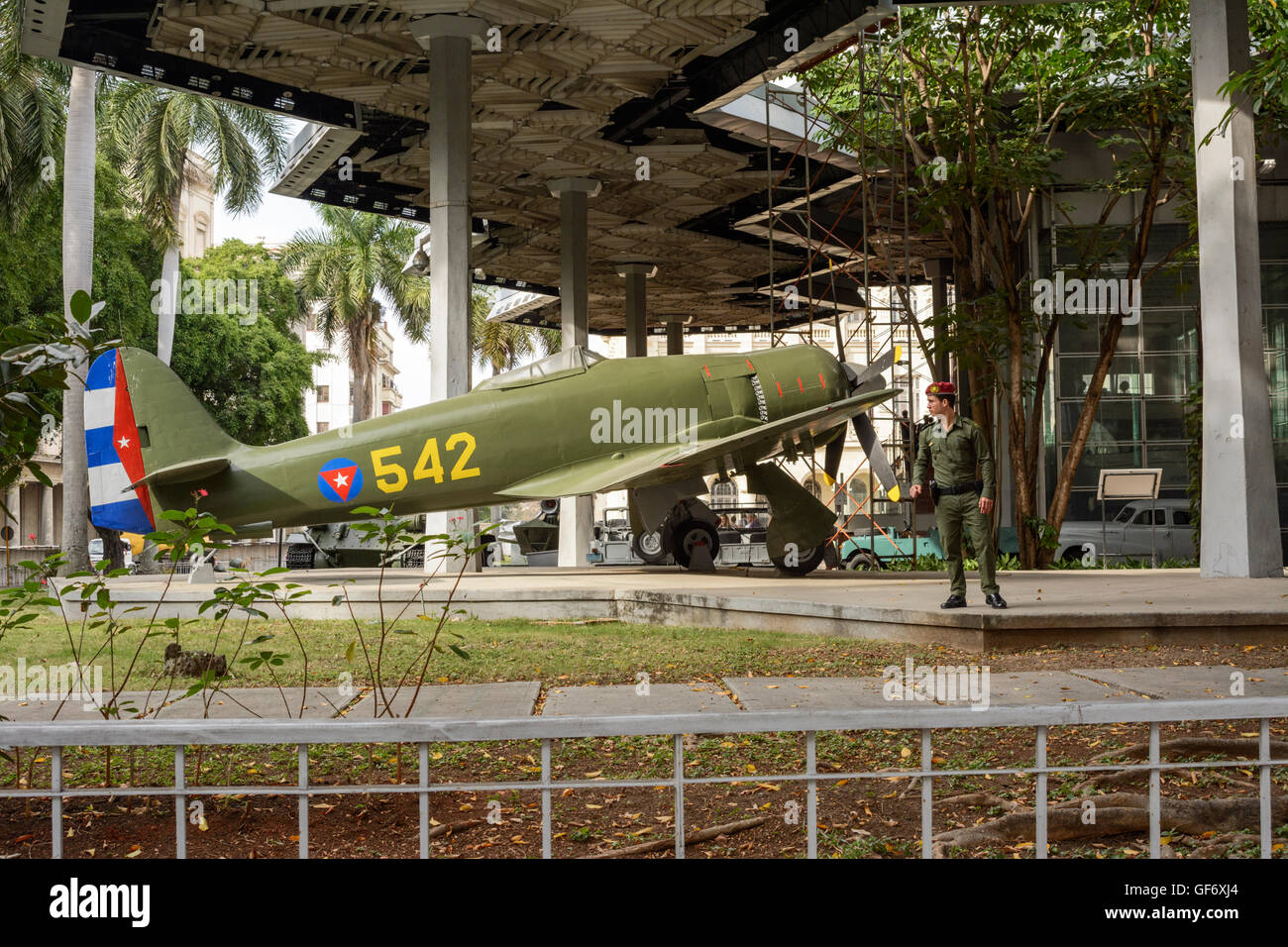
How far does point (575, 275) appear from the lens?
25938 millimetres

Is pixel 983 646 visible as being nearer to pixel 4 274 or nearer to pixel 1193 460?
pixel 1193 460

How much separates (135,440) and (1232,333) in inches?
559

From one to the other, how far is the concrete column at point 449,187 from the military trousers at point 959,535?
9298 mm

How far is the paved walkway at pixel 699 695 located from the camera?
20.4ft

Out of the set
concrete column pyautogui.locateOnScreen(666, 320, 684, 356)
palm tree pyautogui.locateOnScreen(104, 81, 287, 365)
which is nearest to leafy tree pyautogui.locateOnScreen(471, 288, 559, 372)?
concrete column pyautogui.locateOnScreen(666, 320, 684, 356)

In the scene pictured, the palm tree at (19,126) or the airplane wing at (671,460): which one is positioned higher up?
the palm tree at (19,126)

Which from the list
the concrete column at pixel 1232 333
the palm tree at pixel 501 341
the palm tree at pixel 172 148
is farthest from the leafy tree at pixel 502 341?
the concrete column at pixel 1232 333

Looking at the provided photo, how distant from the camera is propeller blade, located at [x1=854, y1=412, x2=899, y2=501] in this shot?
14484mm

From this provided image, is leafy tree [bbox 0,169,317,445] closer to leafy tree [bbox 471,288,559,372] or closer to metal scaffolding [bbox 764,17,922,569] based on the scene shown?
leafy tree [bbox 471,288,559,372]

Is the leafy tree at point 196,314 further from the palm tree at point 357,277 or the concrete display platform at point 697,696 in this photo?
the concrete display platform at point 697,696

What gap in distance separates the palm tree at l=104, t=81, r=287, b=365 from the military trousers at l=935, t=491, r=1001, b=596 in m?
26.9

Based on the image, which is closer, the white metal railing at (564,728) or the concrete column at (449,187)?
the white metal railing at (564,728)

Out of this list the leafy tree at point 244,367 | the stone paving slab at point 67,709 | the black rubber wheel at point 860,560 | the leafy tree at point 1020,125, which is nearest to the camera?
the stone paving slab at point 67,709

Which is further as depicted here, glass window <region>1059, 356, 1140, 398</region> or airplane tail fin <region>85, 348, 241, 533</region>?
glass window <region>1059, 356, 1140, 398</region>
